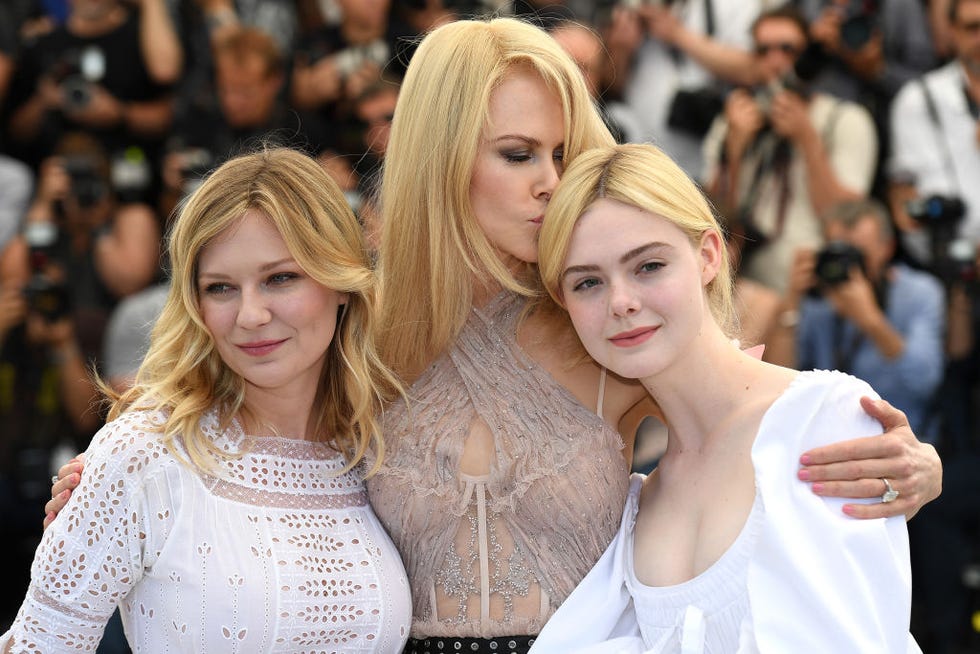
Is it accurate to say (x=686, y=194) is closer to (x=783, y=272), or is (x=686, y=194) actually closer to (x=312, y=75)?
(x=783, y=272)

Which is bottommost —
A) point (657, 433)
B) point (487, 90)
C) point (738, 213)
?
point (657, 433)

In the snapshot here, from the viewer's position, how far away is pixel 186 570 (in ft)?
9.53

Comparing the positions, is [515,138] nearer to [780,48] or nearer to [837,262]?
[837,262]

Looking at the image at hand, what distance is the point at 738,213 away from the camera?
5.76 meters

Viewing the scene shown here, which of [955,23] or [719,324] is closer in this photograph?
[719,324]

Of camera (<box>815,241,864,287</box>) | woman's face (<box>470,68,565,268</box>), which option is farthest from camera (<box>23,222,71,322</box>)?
camera (<box>815,241,864,287</box>)

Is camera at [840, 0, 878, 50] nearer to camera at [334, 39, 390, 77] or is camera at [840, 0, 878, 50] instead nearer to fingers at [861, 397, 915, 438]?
camera at [334, 39, 390, 77]

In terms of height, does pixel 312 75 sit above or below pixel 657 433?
above

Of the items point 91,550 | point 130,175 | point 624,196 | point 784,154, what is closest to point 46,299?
point 130,175

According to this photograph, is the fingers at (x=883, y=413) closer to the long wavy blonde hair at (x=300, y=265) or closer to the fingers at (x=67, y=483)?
the long wavy blonde hair at (x=300, y=265)

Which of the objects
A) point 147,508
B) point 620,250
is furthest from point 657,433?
point 147,508

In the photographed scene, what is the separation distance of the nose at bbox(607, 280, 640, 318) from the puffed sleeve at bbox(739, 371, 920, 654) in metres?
0.37

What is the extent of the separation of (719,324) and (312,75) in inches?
141

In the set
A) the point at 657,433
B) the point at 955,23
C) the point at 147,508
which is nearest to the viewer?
the point at 147,508
